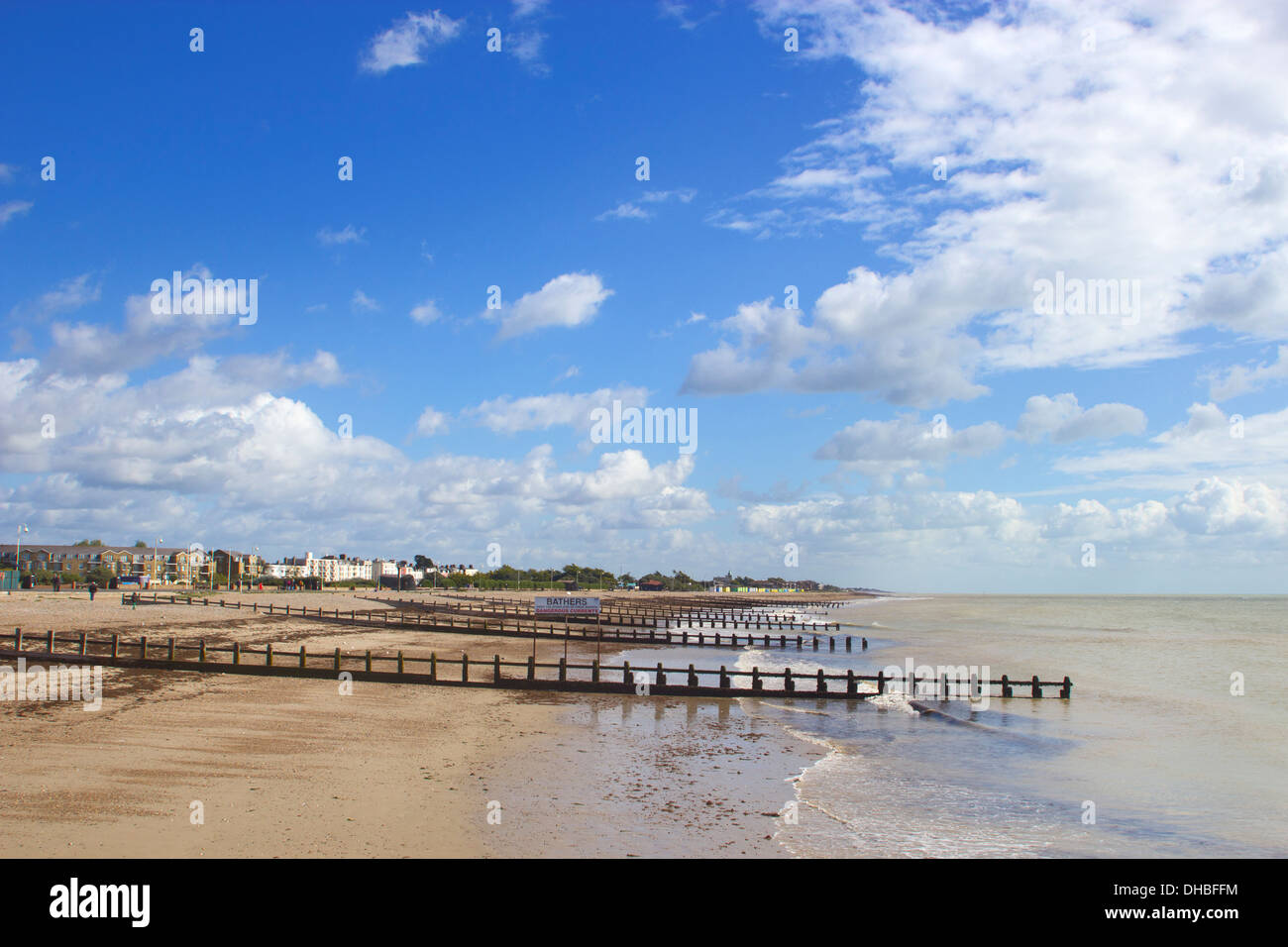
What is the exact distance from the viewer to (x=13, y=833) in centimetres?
1020

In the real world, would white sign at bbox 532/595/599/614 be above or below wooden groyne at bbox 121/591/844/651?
above

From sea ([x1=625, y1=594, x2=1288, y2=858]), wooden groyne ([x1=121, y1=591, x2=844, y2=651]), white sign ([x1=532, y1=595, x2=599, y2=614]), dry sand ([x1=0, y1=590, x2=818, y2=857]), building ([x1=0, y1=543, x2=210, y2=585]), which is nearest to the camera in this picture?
dry sand ([x1=0, y1=590, x2=818, y2=857])

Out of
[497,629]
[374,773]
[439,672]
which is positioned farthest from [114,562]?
[374,773]

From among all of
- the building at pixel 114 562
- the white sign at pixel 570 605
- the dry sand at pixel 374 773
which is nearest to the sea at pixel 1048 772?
the dry sand at pixel 374 773

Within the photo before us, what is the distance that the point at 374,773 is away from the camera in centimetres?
1484

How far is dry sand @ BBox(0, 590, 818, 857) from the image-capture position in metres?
11.0

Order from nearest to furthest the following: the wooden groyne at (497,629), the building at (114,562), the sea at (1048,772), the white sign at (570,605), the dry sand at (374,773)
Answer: the dry sand at (374,773) < the sea at (1048,772) < the white sign at (570,605) < the wooden groyne at (497,629) < the building at (114,562)

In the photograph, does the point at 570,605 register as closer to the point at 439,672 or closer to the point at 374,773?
the point at 439,672

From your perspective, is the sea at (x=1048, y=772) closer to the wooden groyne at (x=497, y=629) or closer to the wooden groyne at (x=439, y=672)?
the wooden groyne at (x=439, y=672)

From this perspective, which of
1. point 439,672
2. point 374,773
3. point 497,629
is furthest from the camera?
point 497,629

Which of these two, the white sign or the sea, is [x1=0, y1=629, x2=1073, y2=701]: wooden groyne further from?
the white sign

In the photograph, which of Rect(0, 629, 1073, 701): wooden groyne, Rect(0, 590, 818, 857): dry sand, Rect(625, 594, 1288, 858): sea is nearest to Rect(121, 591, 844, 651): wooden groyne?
Rect(625, 594, 1288, 858): sea

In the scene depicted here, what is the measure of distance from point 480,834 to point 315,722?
980 cm

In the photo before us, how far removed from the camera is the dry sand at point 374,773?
36.1 ft
